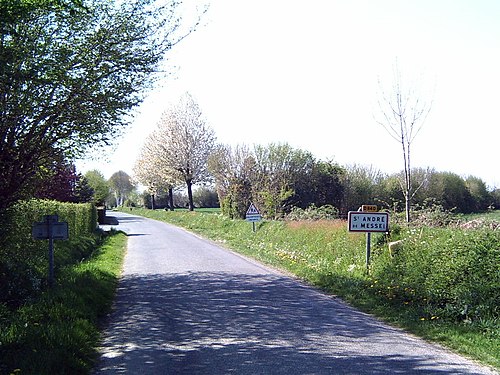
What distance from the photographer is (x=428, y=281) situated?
10.4 m

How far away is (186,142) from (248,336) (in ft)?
160

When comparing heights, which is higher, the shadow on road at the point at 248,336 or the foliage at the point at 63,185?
the foliage at the point at 63,185

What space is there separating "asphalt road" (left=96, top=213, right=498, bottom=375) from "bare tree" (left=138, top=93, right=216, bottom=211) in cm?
4239

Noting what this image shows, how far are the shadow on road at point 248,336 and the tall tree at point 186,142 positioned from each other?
43779 mm

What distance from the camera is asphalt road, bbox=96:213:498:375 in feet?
21.5

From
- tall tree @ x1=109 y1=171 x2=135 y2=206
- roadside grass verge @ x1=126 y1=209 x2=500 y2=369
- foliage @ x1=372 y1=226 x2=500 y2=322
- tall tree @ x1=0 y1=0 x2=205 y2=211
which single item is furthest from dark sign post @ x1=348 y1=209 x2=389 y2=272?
tall tree @ x1=109 y1=171 x2=135 y2=206

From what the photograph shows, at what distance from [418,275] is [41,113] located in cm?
880

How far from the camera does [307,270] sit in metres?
15.8

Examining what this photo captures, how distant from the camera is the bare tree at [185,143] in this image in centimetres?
5572

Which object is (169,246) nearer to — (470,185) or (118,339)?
(118,339)

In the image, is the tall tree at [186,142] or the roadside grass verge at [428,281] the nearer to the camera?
the roadside grass verge at [428,281]

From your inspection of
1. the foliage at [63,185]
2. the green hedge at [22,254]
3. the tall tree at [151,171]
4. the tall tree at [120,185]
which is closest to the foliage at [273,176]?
the foliage at [63,185]

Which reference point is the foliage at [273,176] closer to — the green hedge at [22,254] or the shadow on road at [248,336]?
the green hedge at [22,254]

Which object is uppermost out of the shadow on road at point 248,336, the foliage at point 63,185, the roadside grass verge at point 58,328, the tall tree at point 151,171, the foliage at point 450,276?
the tall tree at point 151,171
